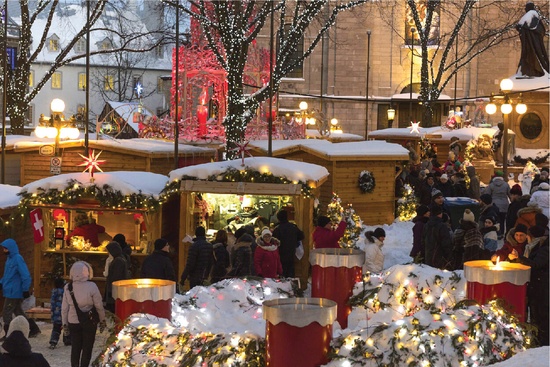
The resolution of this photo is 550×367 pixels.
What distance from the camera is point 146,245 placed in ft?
53.0

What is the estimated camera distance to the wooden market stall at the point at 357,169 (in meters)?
23.2

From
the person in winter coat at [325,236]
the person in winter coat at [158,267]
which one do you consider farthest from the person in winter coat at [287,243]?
the person in winter coat at [158,267]

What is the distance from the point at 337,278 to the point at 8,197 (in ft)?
25.7

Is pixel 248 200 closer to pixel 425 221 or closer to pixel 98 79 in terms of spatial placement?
pixel 425 221

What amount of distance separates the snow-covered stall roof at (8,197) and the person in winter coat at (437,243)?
6739 mm

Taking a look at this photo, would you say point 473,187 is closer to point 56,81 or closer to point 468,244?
point 468,244

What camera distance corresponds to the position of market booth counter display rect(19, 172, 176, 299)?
51.3ft

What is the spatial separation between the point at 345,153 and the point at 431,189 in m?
2.30

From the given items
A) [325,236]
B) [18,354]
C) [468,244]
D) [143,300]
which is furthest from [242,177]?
[18,354]

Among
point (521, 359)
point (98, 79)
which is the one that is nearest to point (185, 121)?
point (521, 359)

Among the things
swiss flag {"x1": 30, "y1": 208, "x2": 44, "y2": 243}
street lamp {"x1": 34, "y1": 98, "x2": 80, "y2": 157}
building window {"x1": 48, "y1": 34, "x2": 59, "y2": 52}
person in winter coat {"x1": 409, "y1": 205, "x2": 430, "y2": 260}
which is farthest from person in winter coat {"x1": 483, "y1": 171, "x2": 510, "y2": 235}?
building window {"x1": 48, "y1": 34, "x2": 59, "y2": 52}

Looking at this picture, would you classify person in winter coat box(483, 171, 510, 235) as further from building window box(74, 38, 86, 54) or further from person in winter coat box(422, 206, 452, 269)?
building window box(74, 38, 86, 54)

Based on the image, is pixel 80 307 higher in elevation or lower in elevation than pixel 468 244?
lower

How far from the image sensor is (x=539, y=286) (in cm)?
1041
